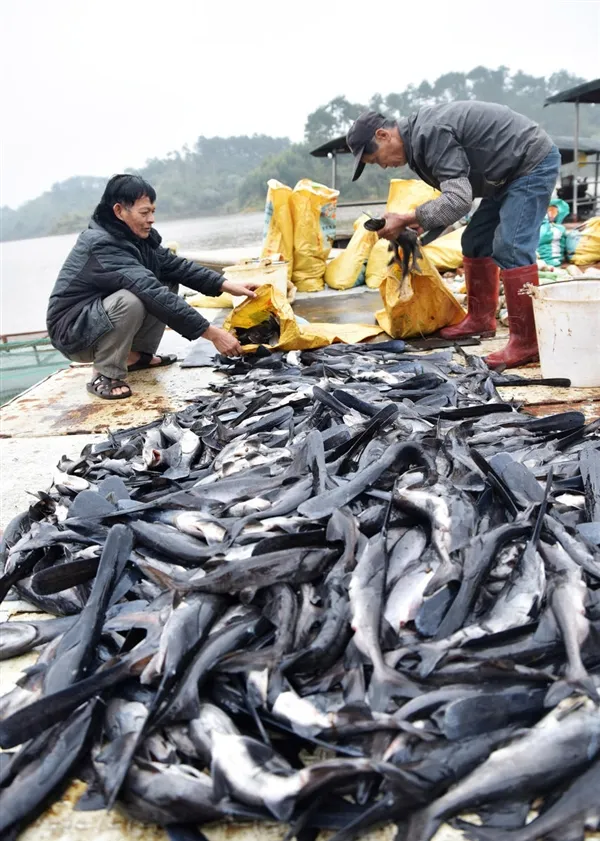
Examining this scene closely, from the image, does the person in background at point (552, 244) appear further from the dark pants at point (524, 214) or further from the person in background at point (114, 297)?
the person in background at point (114, 297)

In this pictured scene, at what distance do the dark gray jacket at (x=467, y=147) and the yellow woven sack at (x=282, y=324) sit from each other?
4.56 ft

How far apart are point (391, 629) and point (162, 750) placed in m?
0.66

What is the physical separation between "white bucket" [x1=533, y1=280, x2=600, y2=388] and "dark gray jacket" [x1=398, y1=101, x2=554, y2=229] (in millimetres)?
995

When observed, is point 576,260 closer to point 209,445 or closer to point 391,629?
point 209,445

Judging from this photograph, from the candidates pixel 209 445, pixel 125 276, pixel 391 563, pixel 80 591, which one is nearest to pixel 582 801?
pixel 391 563

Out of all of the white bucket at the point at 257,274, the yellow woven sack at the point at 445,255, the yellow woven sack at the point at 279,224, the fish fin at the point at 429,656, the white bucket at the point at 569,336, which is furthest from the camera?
the yellow woven sack at the point at 445,255

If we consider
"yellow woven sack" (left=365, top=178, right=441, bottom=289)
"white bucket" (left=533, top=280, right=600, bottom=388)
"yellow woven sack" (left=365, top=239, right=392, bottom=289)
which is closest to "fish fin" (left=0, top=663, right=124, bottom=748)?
"white bucket" (left=533, top=280, right=600, bottom=388)

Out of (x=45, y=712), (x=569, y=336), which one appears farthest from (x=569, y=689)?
(x=569, y=336)

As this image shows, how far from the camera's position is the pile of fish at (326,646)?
4.66 ft

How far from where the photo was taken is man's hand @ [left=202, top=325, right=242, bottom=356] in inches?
199

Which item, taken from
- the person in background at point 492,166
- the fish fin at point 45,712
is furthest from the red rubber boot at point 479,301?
the fish fin at point 45,712

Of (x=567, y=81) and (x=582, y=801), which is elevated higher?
(x=567, y=81)

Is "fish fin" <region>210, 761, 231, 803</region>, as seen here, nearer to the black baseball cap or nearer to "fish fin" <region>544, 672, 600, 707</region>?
"fish fin" <region>544, 672, 600, 707</region>

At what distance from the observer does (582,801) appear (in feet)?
4.42
